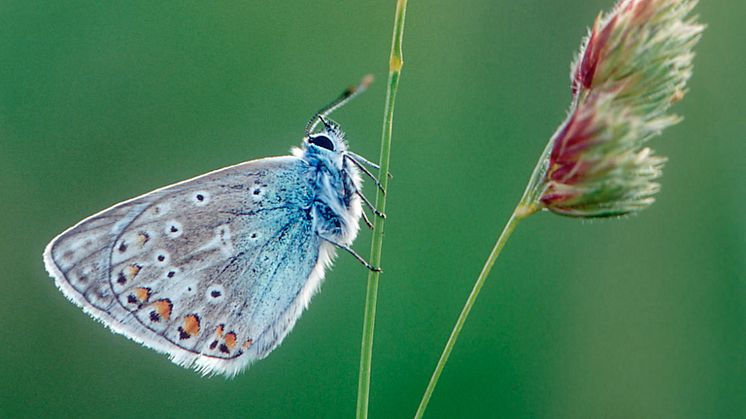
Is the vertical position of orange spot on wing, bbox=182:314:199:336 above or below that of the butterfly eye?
below

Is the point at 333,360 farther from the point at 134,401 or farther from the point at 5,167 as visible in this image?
the point at 5,167

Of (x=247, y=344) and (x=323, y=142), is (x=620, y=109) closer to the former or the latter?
(x=323, y=142)

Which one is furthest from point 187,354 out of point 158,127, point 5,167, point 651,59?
point 5,167

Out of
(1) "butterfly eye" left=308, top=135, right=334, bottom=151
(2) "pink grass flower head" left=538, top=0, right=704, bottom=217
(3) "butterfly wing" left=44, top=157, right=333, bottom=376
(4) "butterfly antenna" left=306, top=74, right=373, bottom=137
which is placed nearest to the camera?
(2) "pink grass flower head" left=538, top=0, right=704, bottom=217

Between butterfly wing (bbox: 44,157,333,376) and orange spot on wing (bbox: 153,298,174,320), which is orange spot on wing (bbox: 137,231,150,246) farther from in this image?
orange spot on wing (bbox: 153,298,174,320)

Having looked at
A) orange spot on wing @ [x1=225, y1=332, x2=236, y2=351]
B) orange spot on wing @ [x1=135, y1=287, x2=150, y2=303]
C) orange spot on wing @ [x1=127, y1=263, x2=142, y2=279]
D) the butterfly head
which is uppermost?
the butterfly head

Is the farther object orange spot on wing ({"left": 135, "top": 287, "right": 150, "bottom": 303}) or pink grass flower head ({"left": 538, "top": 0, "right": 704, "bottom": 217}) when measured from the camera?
orange spot on wing ({"left": 135, "top": 287, "right": 150, "bottom": 303})

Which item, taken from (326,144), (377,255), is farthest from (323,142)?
(377,255)

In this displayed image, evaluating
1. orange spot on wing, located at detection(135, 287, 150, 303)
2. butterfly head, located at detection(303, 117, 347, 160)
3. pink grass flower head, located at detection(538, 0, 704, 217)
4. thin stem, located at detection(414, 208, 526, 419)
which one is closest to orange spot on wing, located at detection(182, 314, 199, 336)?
orange spot on wing, located at detection(135, 287, 150, 303)
